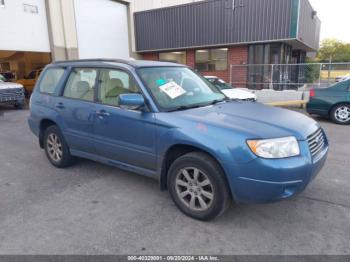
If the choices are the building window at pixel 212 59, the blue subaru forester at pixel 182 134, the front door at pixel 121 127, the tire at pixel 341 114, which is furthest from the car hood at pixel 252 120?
the building window at pixel 212 59

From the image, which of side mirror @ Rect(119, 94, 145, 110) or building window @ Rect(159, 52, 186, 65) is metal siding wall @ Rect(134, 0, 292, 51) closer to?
building window @ Rect(159, 52, 186, 65)

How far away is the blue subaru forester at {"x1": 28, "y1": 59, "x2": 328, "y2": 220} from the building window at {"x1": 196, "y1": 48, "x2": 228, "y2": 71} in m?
12.2

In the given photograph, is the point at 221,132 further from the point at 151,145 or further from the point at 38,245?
the point at 38,245

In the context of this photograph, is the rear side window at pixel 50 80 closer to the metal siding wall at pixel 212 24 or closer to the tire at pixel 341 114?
the tire at pixel 341 114

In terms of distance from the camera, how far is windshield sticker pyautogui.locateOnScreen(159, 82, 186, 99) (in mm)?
3637

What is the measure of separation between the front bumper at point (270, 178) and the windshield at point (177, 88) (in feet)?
3.85

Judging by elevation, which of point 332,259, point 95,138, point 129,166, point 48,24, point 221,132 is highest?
point 48,24

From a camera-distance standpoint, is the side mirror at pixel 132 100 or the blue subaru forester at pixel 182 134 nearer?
the blue subaru forester at pixel 182 134

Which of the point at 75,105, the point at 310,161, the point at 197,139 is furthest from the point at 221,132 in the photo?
the point at 75,105

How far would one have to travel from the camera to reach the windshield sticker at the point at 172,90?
11.9 ft

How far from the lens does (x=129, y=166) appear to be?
12.5 feet

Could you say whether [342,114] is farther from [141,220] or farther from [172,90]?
[141,220]

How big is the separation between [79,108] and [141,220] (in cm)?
195

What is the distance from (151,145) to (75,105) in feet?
5.10
